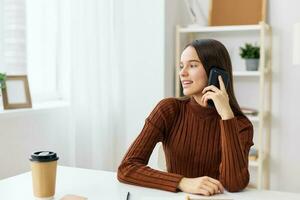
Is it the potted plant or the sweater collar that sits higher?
the potted plant

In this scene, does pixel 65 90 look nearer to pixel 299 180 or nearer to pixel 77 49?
pixel 77 49

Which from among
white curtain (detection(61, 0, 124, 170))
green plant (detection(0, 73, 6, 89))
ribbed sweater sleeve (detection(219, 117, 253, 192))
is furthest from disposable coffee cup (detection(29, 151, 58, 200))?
white curtain (detection(61, 0, 124, 170))

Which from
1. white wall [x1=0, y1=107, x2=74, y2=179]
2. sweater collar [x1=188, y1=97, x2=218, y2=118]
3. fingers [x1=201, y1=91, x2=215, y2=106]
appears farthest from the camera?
white wall [x1=0, y1=107, x2=74, y2=179]

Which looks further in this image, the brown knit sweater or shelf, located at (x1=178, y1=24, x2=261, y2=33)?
shelf, located at (x1=178, y1=24, x2=261, y2=33)

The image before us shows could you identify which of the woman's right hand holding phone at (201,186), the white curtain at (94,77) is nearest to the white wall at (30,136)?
the white curtain at (94,77)

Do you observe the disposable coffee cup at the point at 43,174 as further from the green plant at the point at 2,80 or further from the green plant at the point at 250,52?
the green plant at the point at 250,52

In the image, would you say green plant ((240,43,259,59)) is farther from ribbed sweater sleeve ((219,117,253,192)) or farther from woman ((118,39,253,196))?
ribbed sweater sleeve ((219,117,253,192))

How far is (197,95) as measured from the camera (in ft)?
4.96

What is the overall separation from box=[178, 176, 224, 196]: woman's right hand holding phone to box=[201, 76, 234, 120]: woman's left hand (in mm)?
252

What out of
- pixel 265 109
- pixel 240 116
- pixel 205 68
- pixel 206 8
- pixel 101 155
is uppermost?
pixel 206 8

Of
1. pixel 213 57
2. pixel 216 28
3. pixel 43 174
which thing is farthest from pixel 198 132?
pixel 216 28

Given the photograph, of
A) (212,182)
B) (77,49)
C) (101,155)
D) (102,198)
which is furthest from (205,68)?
(101,155)

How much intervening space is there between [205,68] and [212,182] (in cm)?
45

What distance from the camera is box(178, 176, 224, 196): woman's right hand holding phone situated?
119 cm
